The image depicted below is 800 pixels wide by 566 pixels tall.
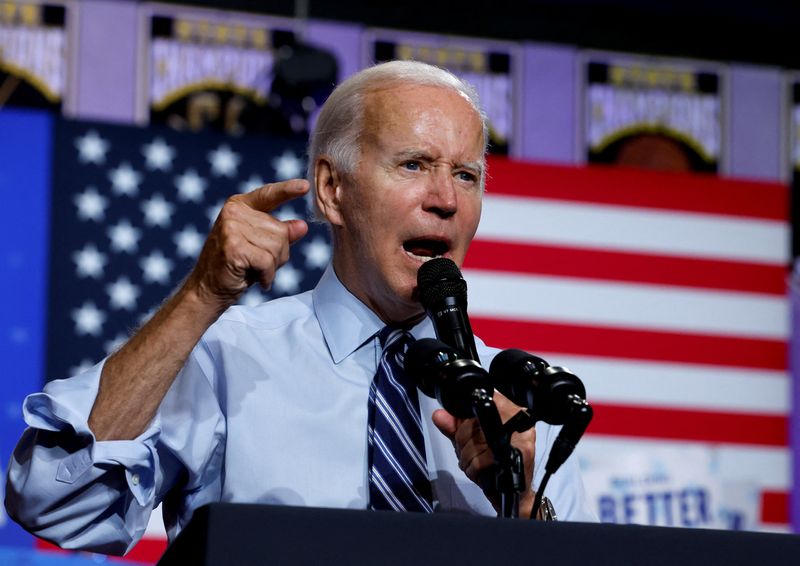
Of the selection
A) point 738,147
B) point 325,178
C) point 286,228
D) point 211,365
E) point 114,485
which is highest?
point 738,147

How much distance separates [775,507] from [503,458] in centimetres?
287

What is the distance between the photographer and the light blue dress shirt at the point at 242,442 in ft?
4.31

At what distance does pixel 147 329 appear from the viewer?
131 centimetres

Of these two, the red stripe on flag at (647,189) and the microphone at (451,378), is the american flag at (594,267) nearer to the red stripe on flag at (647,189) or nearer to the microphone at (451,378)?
the red stripe on flag at (647,189)

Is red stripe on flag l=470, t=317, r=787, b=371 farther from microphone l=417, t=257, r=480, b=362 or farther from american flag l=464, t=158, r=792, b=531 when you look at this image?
microphone l=417, t=257, r=480, b=362

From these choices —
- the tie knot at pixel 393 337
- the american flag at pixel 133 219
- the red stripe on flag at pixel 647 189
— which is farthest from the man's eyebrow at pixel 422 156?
the red stripe on flag at pixel 647 189

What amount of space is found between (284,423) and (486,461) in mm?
374

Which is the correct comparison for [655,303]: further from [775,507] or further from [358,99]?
[358,99]

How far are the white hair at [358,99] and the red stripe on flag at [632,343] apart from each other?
74.6 inches

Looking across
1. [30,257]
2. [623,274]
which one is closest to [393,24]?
[623,274]

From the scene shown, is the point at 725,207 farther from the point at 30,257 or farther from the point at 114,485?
the point at 114,485

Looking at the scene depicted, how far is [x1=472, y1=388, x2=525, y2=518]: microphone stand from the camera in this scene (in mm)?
1104

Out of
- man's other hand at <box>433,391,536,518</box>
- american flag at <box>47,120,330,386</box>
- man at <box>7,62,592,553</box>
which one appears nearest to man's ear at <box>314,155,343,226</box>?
man at <box>7,62,592,553</box>

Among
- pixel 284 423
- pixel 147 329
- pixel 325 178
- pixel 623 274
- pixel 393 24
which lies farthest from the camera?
pixel 393 24
